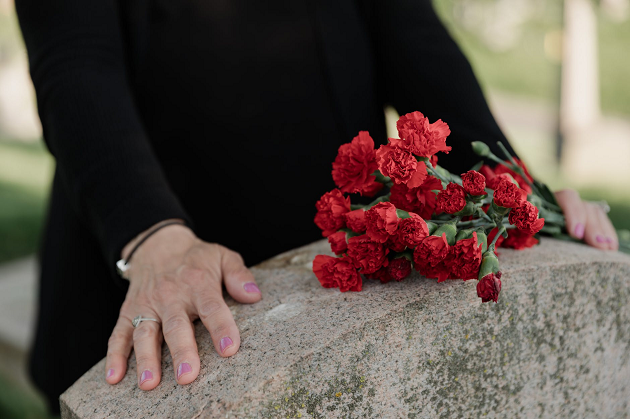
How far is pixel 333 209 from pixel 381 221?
127 millimetres

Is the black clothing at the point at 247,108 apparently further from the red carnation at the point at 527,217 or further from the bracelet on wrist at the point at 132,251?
the red carnation at the point at 527,217

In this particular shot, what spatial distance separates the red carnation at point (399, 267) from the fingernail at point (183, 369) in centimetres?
41

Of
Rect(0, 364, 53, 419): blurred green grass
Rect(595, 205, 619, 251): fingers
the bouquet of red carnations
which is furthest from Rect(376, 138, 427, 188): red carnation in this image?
Rect(0, 364, 53, 419): blurred green grass

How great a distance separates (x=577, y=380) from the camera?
4.05ft

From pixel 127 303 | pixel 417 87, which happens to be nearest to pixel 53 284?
pixel 127 303

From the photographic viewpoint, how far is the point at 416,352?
39.6 inches

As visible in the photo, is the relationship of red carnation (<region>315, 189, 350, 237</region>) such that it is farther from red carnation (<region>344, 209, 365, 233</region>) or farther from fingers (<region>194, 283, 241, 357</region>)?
fingers (<region>194, 283, 241, 357</region>)

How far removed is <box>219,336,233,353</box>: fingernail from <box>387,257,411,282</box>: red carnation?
0.33 m

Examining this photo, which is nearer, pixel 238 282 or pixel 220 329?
pixel 220 329

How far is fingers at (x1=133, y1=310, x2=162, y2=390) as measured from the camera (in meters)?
0.96

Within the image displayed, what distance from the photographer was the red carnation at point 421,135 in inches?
Answer: 35.0

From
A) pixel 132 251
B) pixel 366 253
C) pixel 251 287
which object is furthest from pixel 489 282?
pixel 132 251

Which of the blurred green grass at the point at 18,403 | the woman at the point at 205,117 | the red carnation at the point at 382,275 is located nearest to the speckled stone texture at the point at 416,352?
the red carnation at the point at 382,275

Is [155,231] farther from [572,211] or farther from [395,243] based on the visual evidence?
[572,211]
